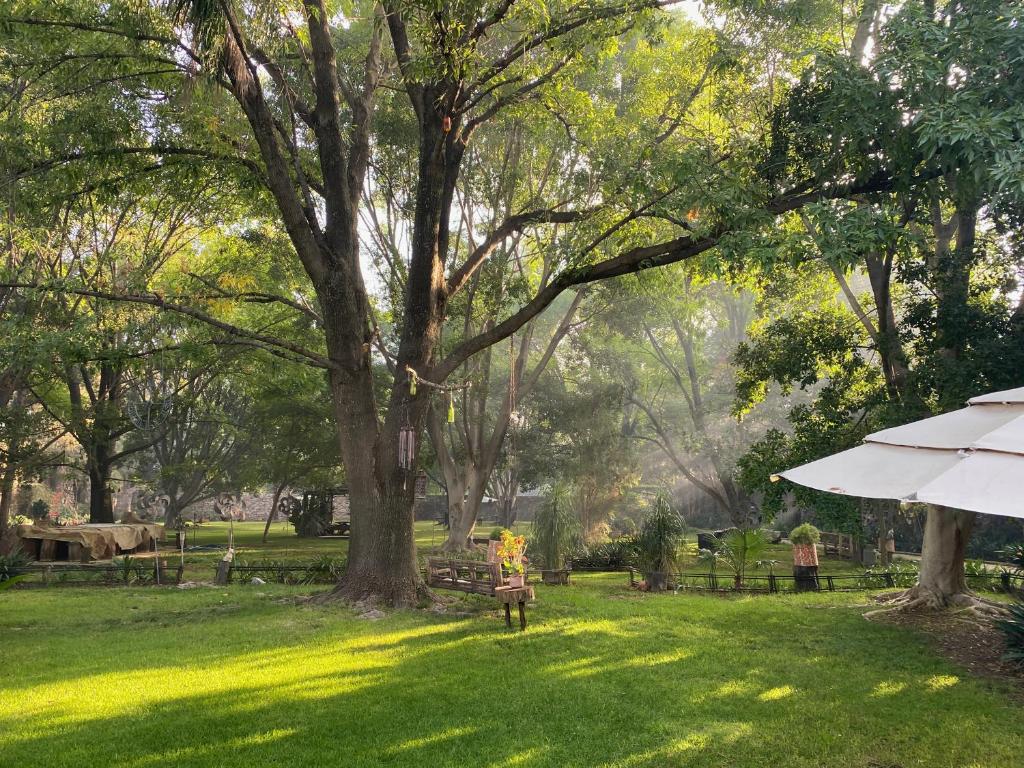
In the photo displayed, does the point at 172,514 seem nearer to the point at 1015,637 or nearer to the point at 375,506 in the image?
the point at 375,506

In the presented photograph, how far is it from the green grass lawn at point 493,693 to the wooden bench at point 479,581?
1.28 feet

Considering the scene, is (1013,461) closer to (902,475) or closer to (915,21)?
(902,475)

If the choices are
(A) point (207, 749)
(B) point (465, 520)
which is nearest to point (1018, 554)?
(A) point (207, 749)

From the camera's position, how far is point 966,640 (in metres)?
7.79

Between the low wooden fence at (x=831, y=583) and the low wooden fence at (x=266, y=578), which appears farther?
the low wooden fence at (x=266, y=578)

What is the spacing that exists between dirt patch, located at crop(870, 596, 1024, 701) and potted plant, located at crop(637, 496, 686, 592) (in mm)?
4633

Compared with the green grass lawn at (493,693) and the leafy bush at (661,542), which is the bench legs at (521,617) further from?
the leafy bush at (661,542)

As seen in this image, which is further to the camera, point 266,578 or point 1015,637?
point 266,578

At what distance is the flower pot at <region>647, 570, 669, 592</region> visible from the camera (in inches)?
500

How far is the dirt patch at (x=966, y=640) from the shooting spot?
658cm

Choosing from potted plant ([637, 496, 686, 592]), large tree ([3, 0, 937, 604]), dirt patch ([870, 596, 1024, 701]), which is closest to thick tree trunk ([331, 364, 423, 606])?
large tree ([3, 0, 937, 604])

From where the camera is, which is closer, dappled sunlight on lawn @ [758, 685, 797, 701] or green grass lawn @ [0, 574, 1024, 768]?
green grass lawn @ [0, 574, 1024, 768]

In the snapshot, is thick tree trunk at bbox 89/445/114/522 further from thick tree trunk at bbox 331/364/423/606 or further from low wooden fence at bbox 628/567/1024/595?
low wooden fence at bbox 628/567/1024/595

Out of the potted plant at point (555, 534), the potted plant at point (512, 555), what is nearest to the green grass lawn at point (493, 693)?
the potted plant at point (512, 555)
